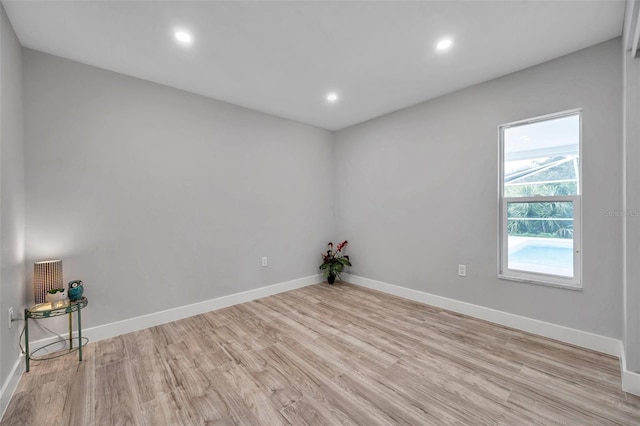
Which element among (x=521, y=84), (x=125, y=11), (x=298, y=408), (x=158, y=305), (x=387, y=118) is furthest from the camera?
(x=387, y=118)

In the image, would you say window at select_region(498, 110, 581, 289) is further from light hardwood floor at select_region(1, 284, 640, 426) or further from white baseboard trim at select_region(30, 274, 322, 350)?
white baseboard trim at select_region(30, 274, 322, 350)

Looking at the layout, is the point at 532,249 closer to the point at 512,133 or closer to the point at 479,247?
the point at 479,247

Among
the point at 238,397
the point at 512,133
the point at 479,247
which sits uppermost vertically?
the point at 512,133

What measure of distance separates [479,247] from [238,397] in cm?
272

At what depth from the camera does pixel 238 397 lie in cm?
174

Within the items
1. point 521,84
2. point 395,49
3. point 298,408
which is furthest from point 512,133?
point 298,408

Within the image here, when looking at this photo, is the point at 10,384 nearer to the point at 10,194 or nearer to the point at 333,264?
the point at 10,194

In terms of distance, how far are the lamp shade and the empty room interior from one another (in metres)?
0.01

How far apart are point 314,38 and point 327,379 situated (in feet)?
8.60

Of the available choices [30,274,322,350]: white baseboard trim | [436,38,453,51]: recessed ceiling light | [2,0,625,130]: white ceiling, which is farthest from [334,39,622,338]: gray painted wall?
[30,274,322,350]: white baseboard trim

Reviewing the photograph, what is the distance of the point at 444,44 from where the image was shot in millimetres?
2205

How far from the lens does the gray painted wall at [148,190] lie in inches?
91.0

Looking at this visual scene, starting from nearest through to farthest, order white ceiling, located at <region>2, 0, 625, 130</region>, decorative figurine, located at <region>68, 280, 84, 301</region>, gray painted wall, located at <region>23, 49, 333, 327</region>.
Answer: white ceiling, located at <region>2, 0, 625, 130</region> < decorative figurine, located at <region>68, 280, 84, 301</region> < gray painted wall, located at <region>23, 49, 333, 327</region>

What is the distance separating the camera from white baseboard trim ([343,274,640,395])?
1776mm
